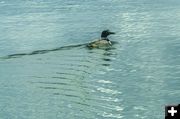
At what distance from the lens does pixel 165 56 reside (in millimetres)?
43656

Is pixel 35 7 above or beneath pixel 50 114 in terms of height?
above

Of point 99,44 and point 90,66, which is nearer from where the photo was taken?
point 90,66

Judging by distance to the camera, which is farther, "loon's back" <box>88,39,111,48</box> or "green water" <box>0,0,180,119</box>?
"loon's back" <box>88,39,111,48</box>

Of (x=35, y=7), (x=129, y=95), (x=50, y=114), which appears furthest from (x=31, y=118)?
(x=35, y=7)

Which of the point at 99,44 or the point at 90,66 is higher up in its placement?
the point at 99,44

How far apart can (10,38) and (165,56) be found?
27.2m

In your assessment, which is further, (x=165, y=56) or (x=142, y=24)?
(x=142, y=24)

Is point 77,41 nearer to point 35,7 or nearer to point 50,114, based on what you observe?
point 50,114

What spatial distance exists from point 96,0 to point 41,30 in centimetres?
3165

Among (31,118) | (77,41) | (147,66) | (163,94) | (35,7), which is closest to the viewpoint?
(31,118)

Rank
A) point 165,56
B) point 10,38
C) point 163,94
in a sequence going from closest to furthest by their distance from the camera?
point 163,94, point 165,56, point 10,38

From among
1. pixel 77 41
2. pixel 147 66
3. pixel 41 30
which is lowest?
pixel 147 66

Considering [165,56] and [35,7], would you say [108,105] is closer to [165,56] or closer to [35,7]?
[165,56]

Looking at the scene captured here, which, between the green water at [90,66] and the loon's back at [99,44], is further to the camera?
the loon's back at [99,44]
